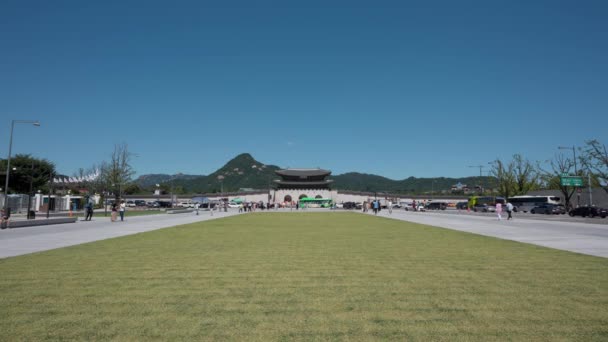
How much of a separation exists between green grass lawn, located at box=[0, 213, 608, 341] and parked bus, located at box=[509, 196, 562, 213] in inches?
2030

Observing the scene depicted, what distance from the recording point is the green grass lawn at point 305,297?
4.10 m

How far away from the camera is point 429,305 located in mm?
5082

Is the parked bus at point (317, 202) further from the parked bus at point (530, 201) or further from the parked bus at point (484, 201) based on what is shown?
the parked bus at point (530, 201)

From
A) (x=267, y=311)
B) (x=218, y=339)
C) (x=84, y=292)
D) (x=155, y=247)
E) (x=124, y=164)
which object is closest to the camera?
(x=218, y=339)

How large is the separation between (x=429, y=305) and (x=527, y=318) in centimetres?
114

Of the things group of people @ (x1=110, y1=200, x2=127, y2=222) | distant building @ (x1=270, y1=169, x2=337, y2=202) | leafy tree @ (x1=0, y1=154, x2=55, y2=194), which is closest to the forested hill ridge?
distant building @ (x1=270, y1=169, x2=337, y2=202)

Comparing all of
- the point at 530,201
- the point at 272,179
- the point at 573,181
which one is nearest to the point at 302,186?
the point at 530,201

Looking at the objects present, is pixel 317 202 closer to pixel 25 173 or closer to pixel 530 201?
pixel 530 201

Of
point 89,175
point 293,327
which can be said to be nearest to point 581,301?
point 293,327

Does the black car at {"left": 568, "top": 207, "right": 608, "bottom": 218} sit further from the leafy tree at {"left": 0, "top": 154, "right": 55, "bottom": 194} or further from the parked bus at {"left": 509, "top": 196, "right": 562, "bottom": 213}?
the leafy tree at {"left": 0, "top": 154, "right": 55, "bottom": 194}

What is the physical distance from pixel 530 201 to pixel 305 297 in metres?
59.1

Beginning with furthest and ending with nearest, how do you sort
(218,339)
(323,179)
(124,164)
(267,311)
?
(323,179) < (124,164) < (267,311) < (218,339)

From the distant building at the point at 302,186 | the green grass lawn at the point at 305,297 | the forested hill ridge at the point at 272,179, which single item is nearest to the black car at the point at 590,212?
the green grass lawn at the point at 305,297

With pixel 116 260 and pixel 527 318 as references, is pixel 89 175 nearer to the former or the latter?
pixel 116 260
